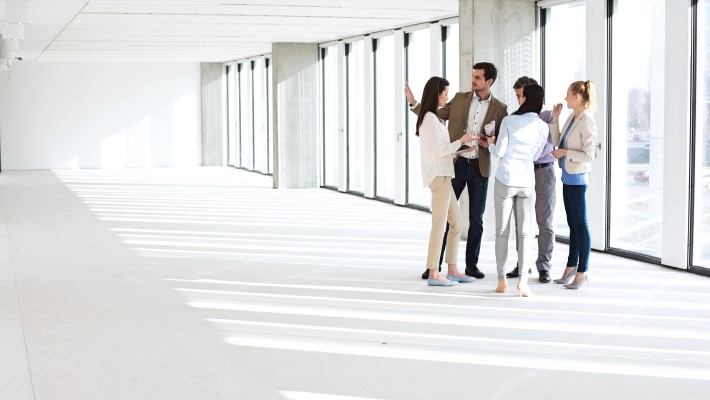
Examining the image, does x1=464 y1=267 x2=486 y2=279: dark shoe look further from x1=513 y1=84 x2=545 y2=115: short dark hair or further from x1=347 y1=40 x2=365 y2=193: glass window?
x1=347 y1=40 x2=365 y2=193: glass window

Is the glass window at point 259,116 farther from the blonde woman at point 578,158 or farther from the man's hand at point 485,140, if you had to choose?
the blonde woman at point 578,158

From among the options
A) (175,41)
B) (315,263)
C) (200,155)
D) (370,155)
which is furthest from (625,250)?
(200,155)

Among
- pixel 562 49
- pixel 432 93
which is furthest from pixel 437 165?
pixel 562 49

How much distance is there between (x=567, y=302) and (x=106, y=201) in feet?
34.8

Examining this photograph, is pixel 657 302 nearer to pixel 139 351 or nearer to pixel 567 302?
pixel 567 302

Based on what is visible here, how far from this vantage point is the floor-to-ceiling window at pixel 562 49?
1048cm

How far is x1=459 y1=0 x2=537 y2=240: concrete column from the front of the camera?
10367 millimetres

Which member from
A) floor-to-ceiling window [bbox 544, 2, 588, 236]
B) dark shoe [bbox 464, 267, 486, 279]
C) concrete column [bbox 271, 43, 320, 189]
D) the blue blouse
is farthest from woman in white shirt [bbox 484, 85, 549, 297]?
concrete column [bbox 271, 43, 320, 189]

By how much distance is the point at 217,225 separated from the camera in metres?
12.4

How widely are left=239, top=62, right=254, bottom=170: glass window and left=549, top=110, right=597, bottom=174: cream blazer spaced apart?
57.6 feet

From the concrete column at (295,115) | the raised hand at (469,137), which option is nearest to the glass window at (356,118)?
the concrete column at (295,115)

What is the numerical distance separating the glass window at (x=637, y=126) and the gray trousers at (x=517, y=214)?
2.63m

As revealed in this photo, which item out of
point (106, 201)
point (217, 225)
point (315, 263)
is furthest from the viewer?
point (106, 201)

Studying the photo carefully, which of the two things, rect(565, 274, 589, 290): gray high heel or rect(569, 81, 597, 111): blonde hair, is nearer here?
rect(569, 81, 597, 111): blonde hair
